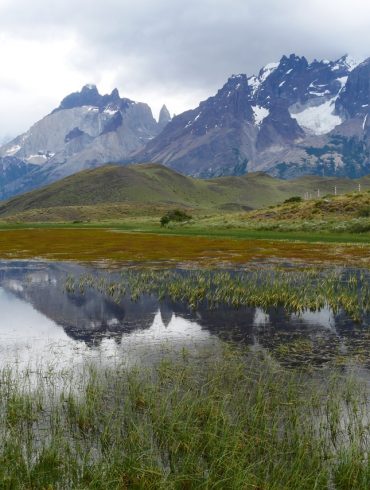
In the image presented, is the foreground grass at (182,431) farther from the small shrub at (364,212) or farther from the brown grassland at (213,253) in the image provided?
the small shrub at (364,212)

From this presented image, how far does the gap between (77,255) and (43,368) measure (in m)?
44.6

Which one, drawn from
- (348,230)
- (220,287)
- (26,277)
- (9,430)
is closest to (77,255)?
(26,277)

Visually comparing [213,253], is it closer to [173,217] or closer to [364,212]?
[364,212]

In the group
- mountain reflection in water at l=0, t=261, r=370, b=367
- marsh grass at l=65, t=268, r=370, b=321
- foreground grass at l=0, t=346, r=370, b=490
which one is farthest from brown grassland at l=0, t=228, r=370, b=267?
foreground grass at l=0, t=346, r=370, b=490

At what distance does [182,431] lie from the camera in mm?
11352

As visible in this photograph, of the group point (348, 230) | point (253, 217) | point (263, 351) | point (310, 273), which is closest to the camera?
point (263, 351)

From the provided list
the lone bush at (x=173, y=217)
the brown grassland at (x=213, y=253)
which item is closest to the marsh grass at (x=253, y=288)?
the brown grassland at (x=213, y=253)

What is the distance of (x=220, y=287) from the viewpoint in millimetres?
35156

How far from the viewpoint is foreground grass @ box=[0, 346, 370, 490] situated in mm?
9695

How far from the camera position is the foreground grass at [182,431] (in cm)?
970

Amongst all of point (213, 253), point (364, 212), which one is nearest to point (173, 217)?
point (364, 212)

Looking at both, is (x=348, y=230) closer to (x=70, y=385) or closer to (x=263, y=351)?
(x=263, y=351)

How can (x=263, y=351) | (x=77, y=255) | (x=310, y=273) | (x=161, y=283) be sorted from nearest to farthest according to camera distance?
(x=263, y=351) → (x=161, y=283) → (x=310, y=273) → (x=77, y=255)

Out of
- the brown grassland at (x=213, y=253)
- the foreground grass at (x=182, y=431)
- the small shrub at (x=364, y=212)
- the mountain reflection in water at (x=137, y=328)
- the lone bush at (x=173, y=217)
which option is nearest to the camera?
the foreground grass at (x=182, y=431)
